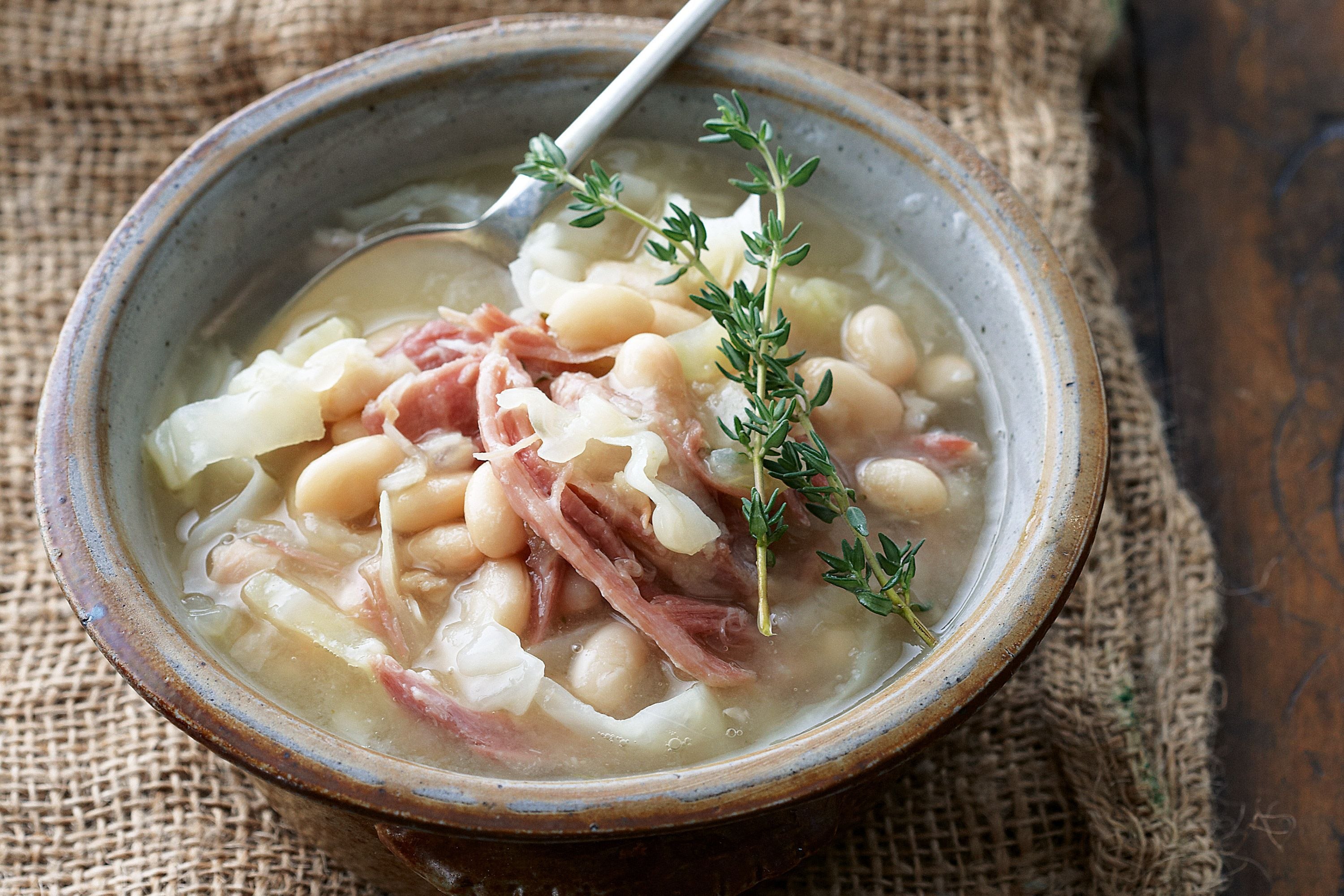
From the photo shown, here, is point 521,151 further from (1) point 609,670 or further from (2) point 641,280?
(1) point 609,670

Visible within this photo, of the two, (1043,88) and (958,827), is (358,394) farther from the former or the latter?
(1043,88)

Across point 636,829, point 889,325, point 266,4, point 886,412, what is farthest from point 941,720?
point 266,4

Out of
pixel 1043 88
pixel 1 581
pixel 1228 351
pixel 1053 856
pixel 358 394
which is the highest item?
pixel 1043 88

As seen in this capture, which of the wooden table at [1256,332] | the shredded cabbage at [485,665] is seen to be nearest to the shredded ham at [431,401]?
the shredded cabbage at [485,665]

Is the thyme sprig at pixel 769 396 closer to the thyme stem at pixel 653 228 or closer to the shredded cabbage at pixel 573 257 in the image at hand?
the thyme stem at pixel 653 228

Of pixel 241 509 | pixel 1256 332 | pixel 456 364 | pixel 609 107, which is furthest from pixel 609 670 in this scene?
pixel 1256 332

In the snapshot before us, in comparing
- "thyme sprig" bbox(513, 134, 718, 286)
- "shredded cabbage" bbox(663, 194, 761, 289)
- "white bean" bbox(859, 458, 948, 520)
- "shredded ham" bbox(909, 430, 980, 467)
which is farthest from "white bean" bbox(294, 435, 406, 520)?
"shredded ham" bbox(909, 430, 980, 467)

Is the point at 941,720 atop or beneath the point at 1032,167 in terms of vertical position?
beneath
